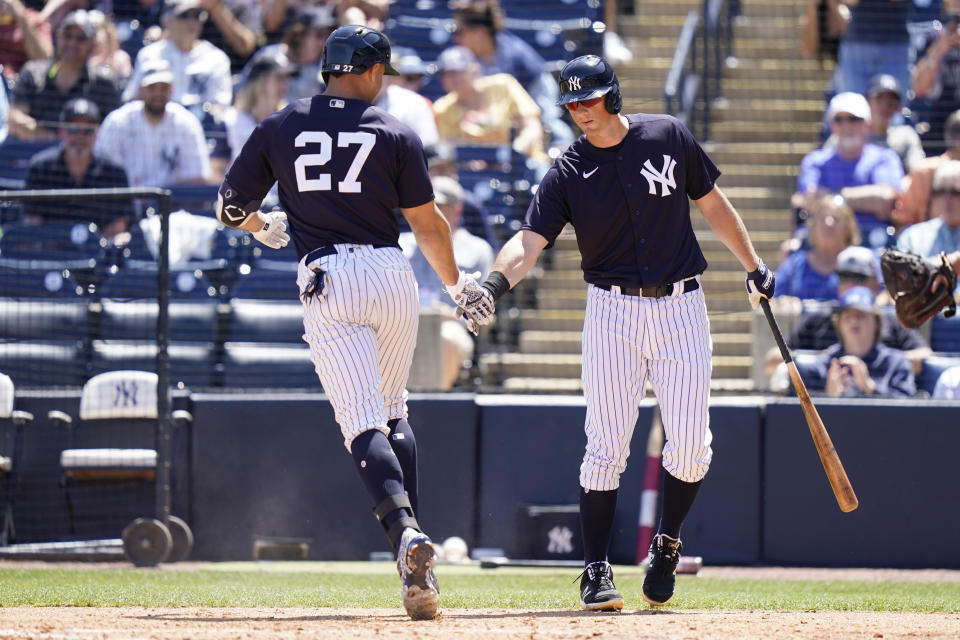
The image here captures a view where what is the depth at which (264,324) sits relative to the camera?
8789 mm

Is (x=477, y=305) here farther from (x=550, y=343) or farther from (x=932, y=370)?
(x=550, y=343)

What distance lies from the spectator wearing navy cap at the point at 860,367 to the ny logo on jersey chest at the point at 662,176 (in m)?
3.30

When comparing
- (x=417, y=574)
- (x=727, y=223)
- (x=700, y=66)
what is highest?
(x=700, y=66)

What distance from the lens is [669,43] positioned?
12344mm

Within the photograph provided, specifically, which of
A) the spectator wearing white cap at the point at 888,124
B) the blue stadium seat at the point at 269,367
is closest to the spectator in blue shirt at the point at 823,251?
the spectator wearing white cap at the point at 888,124

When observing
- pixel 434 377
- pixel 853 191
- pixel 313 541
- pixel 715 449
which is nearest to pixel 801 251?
pixel 853 191

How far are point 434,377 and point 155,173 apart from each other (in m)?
2.79

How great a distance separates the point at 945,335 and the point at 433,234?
469cm

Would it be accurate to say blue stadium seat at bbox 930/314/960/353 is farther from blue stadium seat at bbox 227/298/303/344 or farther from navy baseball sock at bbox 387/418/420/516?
navy baseball sock at bbox 387/418/420/516

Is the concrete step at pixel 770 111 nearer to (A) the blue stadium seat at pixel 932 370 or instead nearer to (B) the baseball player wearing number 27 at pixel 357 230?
(A) the blue stadium seat at pixel 932 370

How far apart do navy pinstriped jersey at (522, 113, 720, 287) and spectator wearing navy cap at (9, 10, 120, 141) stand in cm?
627

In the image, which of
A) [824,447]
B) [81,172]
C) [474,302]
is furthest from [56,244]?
[824,447]

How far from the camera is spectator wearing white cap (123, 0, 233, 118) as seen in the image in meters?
10.9

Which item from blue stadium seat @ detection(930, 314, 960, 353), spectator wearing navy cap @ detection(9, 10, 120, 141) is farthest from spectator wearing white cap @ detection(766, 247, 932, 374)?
spectator wearing navy cap @ detection(9, 10, 120, 141)
